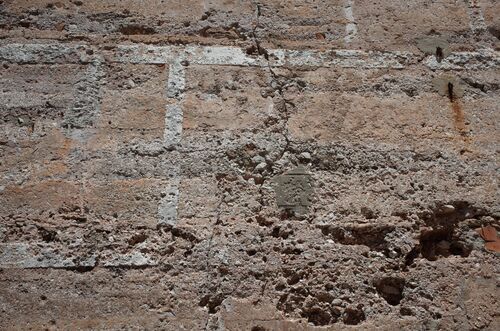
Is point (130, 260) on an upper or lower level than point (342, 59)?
lower

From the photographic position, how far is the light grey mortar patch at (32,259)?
1.60 meters

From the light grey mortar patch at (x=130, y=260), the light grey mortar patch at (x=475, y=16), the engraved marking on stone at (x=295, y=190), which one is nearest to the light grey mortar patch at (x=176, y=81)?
the engraved marking on stone at (x=295, y=190)

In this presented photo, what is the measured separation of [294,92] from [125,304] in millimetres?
874

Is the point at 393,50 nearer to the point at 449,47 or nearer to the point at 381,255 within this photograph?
the point at 449,47

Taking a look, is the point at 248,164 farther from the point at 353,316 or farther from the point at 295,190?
the point at 353,316

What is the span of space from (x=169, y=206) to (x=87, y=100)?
46cm

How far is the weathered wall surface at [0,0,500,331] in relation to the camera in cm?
160

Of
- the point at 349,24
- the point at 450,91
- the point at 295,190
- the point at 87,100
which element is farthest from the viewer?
the point at 349,24

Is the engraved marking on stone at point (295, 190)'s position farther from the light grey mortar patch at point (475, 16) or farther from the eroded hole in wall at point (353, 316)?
the light grey mortar patch at point (475, 16)

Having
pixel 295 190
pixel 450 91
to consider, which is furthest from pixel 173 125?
pixel 450 91

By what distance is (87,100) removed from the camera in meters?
1.84

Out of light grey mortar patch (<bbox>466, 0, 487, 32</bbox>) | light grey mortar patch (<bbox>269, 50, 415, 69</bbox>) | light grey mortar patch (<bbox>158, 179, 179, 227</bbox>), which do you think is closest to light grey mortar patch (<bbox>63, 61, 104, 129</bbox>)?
light grey mortar patch (<bbox>158, 179, 179, 227</bbox>)

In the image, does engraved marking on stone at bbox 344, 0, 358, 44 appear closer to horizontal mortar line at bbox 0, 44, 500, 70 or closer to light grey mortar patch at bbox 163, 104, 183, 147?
horizontal mortar line at bbox 0, 44, 500, 70

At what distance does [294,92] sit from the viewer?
1.91 meters
